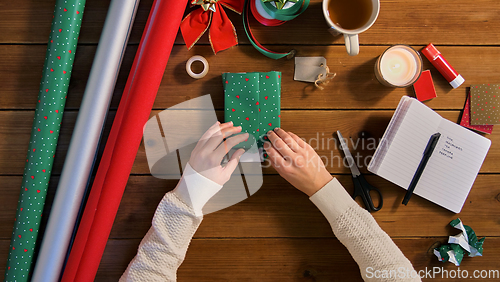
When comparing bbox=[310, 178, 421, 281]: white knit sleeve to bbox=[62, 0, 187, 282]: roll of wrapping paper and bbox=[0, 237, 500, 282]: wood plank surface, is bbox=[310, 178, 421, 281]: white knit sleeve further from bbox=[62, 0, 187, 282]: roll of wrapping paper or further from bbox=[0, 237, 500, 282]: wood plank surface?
bbox=[62, 0, 187, 282]: roll of wrapping paper

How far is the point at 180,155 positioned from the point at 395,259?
69cm

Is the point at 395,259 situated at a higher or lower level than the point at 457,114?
lower

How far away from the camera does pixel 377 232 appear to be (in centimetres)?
76

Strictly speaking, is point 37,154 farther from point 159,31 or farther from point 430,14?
point 430,14

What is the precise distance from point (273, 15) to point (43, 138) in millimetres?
759

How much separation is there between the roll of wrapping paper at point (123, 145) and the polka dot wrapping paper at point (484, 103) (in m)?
0.93

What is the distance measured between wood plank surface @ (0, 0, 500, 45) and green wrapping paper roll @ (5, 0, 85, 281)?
0.08 meters

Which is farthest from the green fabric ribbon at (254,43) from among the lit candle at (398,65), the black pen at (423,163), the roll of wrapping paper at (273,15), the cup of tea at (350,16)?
the black pen at (423,163)

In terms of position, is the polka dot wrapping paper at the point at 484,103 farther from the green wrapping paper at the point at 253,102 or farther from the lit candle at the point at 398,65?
the green wrapping paper at the point at 253,102

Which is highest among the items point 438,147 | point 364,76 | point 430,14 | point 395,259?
point 430,14

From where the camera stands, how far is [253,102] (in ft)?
2.61

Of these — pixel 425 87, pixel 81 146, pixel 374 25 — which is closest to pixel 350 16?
pixel 374 25

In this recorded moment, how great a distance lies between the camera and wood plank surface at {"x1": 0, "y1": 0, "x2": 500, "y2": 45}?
33.1 inches

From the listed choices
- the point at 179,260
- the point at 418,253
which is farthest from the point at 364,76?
the point at 179,260
